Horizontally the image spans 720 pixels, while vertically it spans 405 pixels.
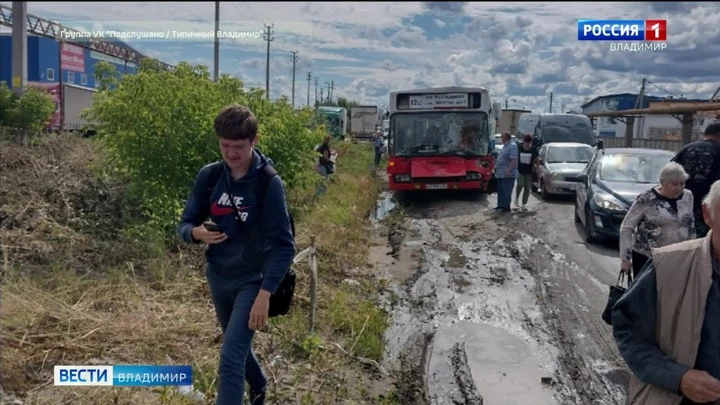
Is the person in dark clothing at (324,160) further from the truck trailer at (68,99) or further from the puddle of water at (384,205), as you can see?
the truck trailer at (68,99)

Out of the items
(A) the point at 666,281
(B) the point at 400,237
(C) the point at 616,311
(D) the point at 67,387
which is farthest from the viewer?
(B) the point at 400,237

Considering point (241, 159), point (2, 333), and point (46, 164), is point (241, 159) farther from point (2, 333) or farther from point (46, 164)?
point (46, 164)

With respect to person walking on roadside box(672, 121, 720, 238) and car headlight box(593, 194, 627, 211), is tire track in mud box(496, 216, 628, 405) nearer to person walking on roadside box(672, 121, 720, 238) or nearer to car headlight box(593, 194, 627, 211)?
car headlight box(593, 194, 627, 211)

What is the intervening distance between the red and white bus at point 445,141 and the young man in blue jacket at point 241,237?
11.6m

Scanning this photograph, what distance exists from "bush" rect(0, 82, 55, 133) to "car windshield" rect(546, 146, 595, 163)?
41.0ft

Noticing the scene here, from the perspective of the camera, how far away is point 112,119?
7625mm

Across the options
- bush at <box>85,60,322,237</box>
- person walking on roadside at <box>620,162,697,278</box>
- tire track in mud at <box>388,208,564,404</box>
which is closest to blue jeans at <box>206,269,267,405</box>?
tire track in mud at <box>388,208,564,404</box>

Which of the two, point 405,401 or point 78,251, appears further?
point 78,251

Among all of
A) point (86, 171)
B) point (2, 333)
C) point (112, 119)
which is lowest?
point (2, 333)

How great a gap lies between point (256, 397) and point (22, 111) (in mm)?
12663

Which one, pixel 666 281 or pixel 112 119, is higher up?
pixel 112 119

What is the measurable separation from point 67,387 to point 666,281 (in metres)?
3.68

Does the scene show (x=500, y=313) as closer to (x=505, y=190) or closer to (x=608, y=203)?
(x=608, y=203)

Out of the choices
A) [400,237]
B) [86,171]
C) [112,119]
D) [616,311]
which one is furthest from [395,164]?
[616,311]
